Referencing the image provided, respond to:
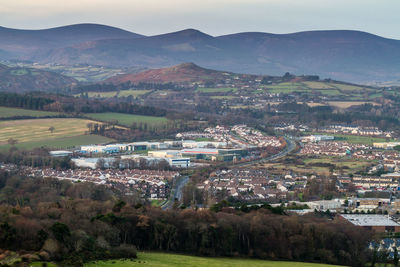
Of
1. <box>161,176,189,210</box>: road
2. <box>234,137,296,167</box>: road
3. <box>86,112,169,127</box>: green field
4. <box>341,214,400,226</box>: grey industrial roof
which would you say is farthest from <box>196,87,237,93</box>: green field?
<box>341,214,400,226</box>: grey industrial roof

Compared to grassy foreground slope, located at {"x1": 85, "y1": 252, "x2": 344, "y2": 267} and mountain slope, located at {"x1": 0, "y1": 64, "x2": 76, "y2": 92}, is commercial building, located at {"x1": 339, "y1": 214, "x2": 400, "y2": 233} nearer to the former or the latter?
grassy foreground slope, located at {"x1": 85, "y1": 252, "x2": 344, "y2": 267}

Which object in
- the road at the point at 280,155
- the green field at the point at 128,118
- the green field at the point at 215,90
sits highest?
the green field at the point at 215,90

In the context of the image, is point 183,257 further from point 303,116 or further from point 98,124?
point 303,116

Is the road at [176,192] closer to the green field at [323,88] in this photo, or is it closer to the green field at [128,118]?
the green field at [128,118]

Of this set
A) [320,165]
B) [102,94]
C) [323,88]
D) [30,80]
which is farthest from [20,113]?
[30,80]

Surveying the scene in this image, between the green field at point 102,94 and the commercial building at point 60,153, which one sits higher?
the green field at point 102,94

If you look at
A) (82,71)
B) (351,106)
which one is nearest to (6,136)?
(351,106)

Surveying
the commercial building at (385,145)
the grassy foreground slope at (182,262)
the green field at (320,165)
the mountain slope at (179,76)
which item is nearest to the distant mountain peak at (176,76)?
the mountain slope at (179,76)

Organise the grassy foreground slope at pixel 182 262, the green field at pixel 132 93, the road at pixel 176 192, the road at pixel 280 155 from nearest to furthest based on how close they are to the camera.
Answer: the grassy foreground slope at pixel 182 262 < the road at pixel 176 192 < the road at pixel 280 155 < the green field at pixel 132 93
